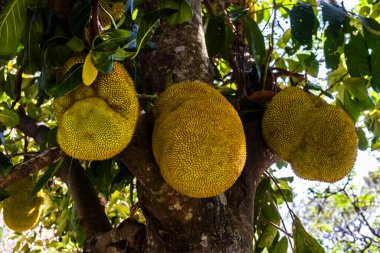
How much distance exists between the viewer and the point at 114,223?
2.65 m

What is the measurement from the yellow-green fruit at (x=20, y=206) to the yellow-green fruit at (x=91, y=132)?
3.87 ft

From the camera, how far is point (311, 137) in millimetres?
1290

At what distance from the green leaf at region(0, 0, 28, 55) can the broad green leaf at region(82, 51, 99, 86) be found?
0.24m

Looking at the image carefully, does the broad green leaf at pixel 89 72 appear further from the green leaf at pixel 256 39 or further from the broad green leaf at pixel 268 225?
the broad green leaf at pixel 268 225

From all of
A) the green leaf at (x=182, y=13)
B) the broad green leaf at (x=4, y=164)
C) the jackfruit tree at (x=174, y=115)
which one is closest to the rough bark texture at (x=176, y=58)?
the jackfruit tree at (x=174, y=115)

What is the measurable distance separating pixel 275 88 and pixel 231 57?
0.75 feet

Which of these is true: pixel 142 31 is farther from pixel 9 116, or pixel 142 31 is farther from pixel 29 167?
pixel 9 116

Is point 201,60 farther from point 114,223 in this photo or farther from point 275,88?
point 114,223

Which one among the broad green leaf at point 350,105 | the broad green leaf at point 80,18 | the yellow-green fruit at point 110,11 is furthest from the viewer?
the broad green leaf at point 350,105

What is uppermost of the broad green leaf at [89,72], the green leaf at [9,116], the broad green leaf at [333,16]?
the broad green leaf at [89,72]

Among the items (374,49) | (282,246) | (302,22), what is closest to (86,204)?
(282,246)

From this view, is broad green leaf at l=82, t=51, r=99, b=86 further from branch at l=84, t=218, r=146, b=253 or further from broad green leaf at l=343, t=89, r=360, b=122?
broad green leaf at l=343, t=89, r=360, b=122

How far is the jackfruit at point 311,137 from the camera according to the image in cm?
127

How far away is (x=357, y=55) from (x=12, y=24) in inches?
42.0
